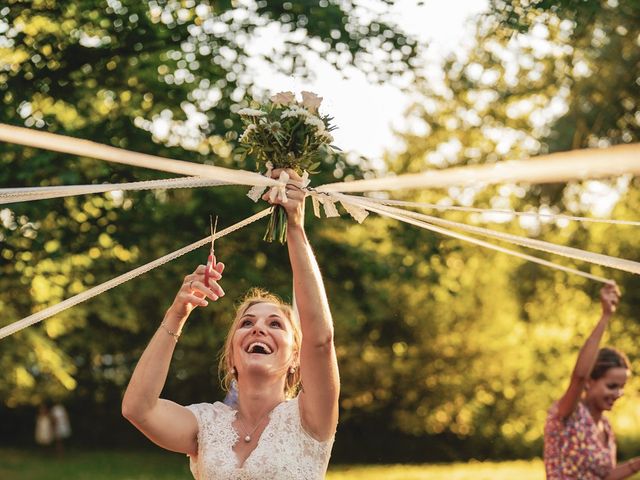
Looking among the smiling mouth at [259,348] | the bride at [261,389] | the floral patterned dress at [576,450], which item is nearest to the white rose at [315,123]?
the bride at [261,389]

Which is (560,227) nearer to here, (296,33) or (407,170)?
(407,170)

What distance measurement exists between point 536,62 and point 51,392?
12.7m

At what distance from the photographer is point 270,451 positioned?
10.2 ft

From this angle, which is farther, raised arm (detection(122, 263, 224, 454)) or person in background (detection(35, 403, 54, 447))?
person in background (detection(35, 403, 54, 447))

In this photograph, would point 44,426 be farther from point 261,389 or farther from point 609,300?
point 261,389

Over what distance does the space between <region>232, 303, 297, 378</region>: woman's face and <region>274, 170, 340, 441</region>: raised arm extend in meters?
0.21

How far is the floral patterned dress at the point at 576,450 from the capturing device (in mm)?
5160

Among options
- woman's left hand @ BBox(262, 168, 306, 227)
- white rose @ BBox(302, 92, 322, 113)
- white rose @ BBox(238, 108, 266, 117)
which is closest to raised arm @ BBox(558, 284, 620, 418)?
white rose @ BBox(302, 92, 322, 113)

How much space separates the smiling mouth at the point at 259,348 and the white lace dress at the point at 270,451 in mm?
173

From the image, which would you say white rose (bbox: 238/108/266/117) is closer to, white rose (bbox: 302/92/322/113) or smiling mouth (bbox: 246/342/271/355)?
white rose (bbox: 302/92/322/113)

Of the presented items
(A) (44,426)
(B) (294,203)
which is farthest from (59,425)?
(B) (294,203)

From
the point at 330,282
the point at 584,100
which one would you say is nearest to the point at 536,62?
the point at 584,100

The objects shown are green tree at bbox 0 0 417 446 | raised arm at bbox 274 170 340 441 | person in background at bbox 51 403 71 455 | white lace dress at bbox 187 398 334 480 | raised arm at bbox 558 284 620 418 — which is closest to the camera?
raised arm at bbox 274 170 340 441

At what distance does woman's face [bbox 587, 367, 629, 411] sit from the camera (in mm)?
5250
